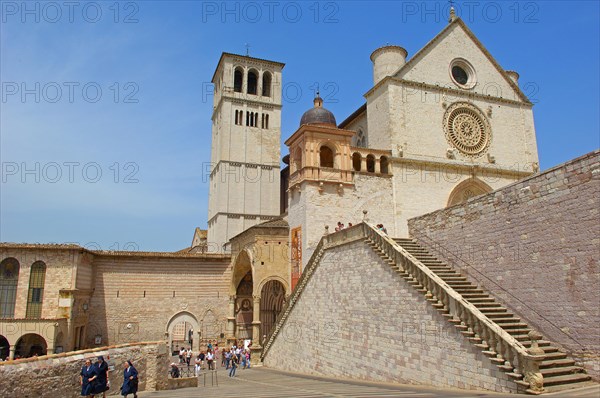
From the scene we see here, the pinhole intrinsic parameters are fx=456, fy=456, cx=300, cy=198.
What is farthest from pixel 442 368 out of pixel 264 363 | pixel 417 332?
pixel 264 363

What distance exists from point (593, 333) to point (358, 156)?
1660 centimetres

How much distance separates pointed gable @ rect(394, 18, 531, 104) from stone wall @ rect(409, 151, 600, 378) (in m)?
14.6

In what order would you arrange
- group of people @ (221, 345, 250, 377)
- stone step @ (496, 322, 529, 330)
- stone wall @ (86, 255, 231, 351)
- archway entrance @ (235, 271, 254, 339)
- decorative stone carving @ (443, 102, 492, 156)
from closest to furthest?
stone step @ (496, 322, 529, 330) → group of people @ (221, 345, 250, 377) → decorative stone carving @ (443, 102, 492, 156) → stone wall @ (86, 255, 231, 351) → archway entrance @ (235, 271, 254, 339)

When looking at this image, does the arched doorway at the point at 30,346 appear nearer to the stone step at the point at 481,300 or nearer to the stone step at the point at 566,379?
the stone step at the point at 481,300

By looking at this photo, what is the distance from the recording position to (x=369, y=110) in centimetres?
2844

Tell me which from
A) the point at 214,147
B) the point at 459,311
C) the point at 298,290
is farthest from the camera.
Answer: the point at 214,147

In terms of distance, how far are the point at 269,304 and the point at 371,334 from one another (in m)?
16.6

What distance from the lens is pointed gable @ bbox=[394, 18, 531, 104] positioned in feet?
89.4

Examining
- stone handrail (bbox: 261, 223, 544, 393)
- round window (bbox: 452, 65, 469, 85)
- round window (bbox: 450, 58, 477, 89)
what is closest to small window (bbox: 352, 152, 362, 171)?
stone handrail (bbox: 261, 223, 544, 393)

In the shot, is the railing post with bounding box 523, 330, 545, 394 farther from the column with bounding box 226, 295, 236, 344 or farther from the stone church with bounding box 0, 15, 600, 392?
the column with bounding box 226, 295, 236, 344

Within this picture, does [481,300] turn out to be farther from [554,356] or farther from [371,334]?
[371,334]

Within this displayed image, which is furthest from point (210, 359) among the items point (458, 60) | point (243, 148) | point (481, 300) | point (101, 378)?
point (243, 148)

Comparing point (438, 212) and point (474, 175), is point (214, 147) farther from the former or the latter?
point (438, 212)

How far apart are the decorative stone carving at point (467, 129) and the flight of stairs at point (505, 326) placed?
1240 cm
